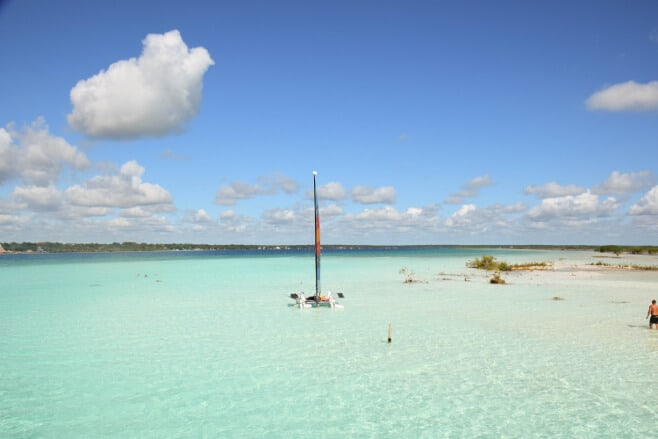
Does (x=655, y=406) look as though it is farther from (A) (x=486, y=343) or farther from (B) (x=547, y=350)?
(A) (x=486, y=343)

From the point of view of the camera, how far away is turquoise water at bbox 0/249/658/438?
1584 centimetres

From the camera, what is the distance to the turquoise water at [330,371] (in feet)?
52.0

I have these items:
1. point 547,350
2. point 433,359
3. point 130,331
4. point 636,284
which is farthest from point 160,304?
point 636,284

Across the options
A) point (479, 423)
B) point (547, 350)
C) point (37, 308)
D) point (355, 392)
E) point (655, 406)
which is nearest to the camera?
point (479, 423)

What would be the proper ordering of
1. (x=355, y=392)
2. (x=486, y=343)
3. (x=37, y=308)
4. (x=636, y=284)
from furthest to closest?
(x=636, y=284)
(x=37, y=308)
(x=486, y=343)
(x=355, y=392)

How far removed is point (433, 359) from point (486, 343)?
194 inches

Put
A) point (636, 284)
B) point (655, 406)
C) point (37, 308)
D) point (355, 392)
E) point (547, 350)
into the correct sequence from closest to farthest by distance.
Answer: point (655, 406) → point (355, 392) → point (547, 350) → point (37, 308) → point (636, 284)

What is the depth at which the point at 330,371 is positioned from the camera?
21578mm

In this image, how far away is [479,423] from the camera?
15727 mm

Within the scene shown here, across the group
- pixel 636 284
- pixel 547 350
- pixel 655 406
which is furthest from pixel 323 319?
pixel 636 284

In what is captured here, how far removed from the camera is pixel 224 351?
25.6m

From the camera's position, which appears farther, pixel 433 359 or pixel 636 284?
pixel 636 284

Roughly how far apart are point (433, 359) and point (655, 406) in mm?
9044

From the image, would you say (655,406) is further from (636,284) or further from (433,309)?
(636,284)
